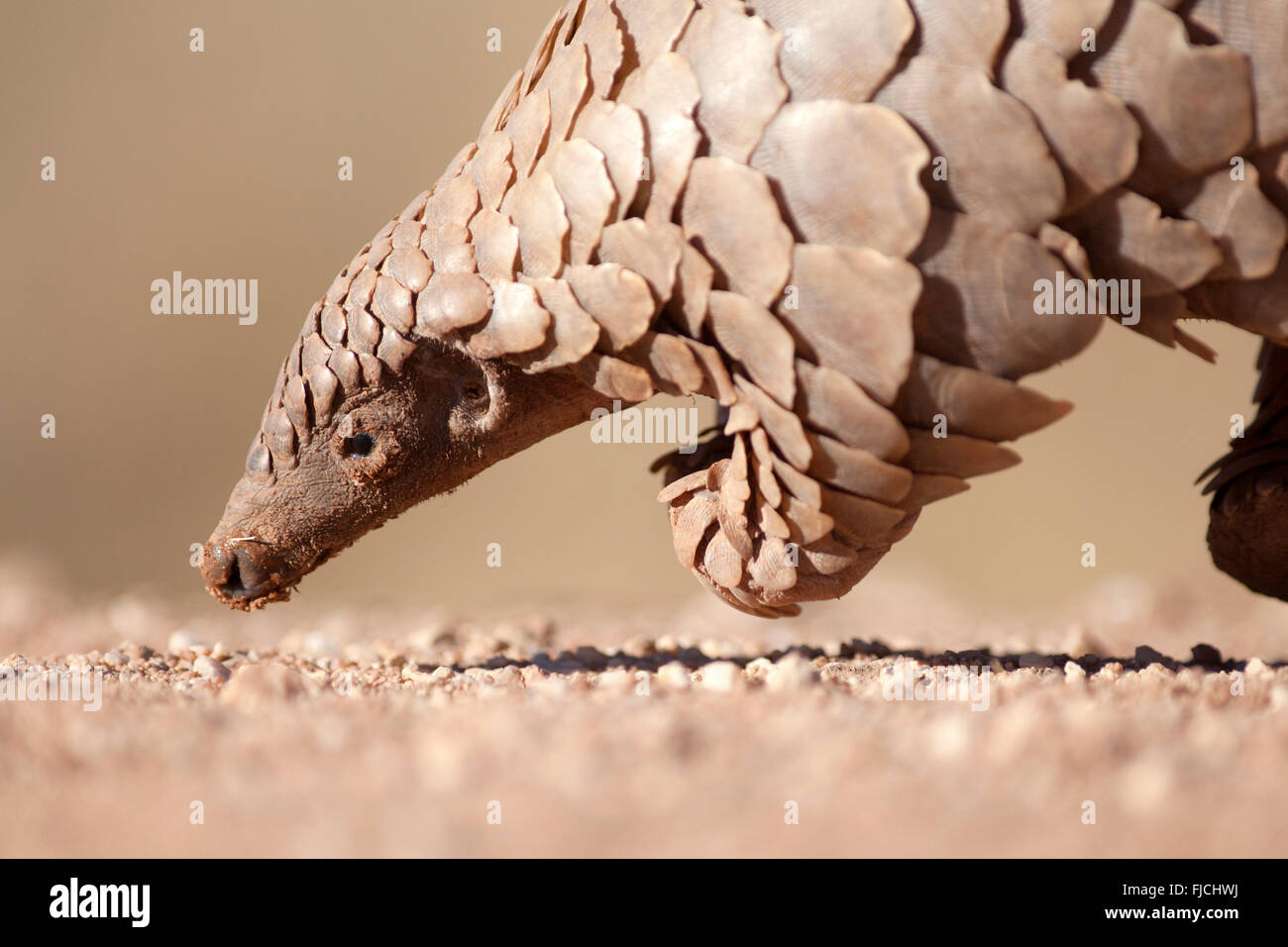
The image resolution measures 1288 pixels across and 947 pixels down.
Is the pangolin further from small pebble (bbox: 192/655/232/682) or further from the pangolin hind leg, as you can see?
small pebble (bbox: 192/655/232/682)

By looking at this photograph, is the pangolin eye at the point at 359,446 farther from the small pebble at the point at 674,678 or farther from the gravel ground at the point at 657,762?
the small pebble at the point at 674,678

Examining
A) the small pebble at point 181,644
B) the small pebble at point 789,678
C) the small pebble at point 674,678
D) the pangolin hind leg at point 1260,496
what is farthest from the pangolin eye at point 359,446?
the pangolin hind leg at point 1260,496

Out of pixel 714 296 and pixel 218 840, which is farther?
pixel 714 296

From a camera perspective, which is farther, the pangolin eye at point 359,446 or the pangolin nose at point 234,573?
the pangolin nose at point 234,573

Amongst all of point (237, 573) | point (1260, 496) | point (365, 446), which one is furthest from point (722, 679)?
point (1260, 496)

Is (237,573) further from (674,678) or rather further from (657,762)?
(657,762)
